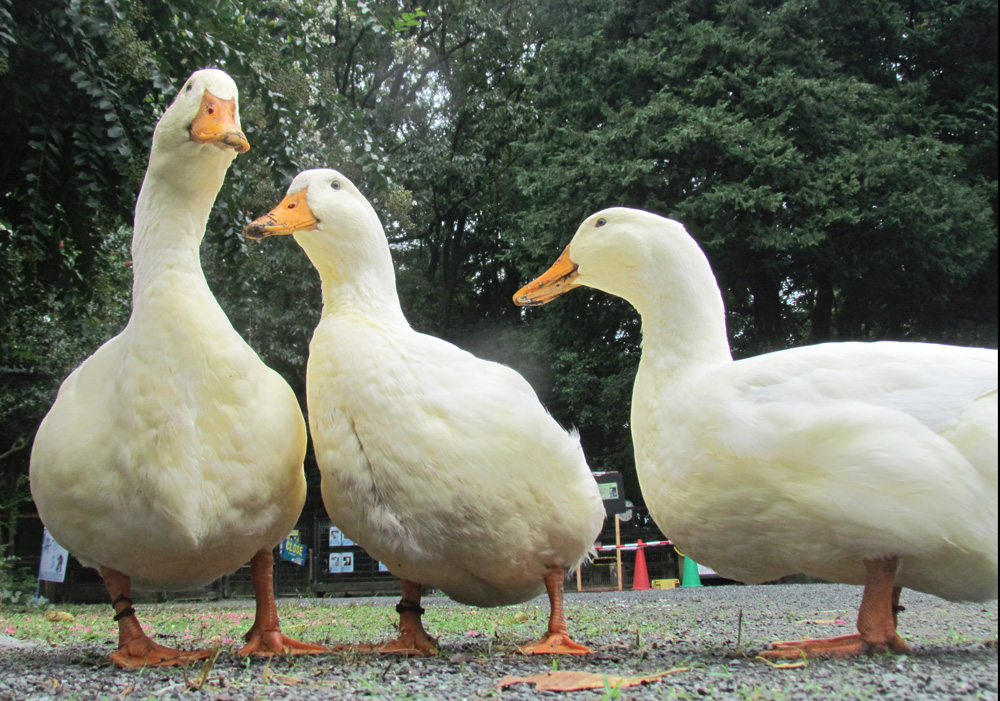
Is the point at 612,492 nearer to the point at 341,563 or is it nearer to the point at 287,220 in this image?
the point at 341,563

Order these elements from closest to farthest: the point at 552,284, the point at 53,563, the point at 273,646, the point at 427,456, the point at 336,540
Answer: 1. the point at 427,456
2. the point at 273,646
3. the point at 552,284
4. the point at 53,563
5. the point at 336,540

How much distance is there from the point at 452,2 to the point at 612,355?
10100mm

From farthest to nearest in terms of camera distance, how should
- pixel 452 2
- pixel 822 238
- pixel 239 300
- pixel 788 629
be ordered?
pixel 452 2, pixel 822 238, pixel 239 300, pixel 788 629

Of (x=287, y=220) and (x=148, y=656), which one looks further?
(x=287, y=220)

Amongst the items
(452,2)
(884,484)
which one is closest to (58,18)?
(884,484)

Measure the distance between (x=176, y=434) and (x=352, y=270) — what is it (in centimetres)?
103

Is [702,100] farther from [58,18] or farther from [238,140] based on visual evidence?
[238,140]

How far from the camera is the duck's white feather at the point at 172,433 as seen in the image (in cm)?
288

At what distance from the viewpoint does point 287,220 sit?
11.6ft

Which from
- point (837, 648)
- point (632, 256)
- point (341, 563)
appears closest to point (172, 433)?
point (632, 256)

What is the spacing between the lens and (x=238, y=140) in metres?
3.14

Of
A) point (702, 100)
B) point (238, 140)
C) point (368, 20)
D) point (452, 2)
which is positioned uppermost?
point (452, 2)

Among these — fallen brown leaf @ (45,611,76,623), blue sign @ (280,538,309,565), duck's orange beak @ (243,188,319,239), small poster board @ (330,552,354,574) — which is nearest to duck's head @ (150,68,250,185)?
duck's orange beak @ (243,188,319,239)

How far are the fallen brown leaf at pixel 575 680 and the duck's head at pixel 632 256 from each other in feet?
5.09
